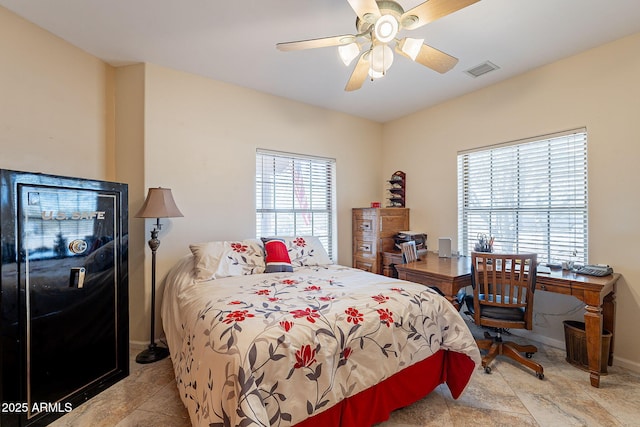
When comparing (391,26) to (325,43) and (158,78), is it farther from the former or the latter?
(158,78)

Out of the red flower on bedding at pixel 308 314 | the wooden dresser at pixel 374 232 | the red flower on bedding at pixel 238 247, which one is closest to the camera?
the red flower on bedding at pixel 308 314

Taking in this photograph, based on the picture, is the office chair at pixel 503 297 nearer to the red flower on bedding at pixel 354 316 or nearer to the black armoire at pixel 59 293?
the red flower on bedding at pixel 354 316

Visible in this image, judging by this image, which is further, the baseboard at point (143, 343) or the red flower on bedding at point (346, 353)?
the baseboard at point (143, 343)

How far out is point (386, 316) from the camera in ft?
5.45

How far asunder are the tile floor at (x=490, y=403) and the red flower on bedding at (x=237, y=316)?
86 centimetres

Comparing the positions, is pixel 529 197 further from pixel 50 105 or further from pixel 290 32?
pixel 50 105

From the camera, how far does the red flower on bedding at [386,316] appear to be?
1.64 m

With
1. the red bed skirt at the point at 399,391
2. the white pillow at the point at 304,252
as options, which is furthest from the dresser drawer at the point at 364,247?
the red bed skirt at the point at 399,391

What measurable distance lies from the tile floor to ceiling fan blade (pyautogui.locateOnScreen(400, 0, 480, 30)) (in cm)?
239

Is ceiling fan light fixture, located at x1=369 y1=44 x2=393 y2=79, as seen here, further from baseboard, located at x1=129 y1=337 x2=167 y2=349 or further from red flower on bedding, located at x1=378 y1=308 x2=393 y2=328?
baseboard, located at x1=129 y1=337 x2=167 y2=349

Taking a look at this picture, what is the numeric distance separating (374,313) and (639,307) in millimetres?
2385

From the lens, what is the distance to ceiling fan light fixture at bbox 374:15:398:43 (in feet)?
5.16

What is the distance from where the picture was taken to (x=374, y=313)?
5.39 ft

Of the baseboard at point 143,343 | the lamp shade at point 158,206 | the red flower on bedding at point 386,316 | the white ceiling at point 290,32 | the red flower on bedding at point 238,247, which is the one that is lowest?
the baseboard at point 143,343
